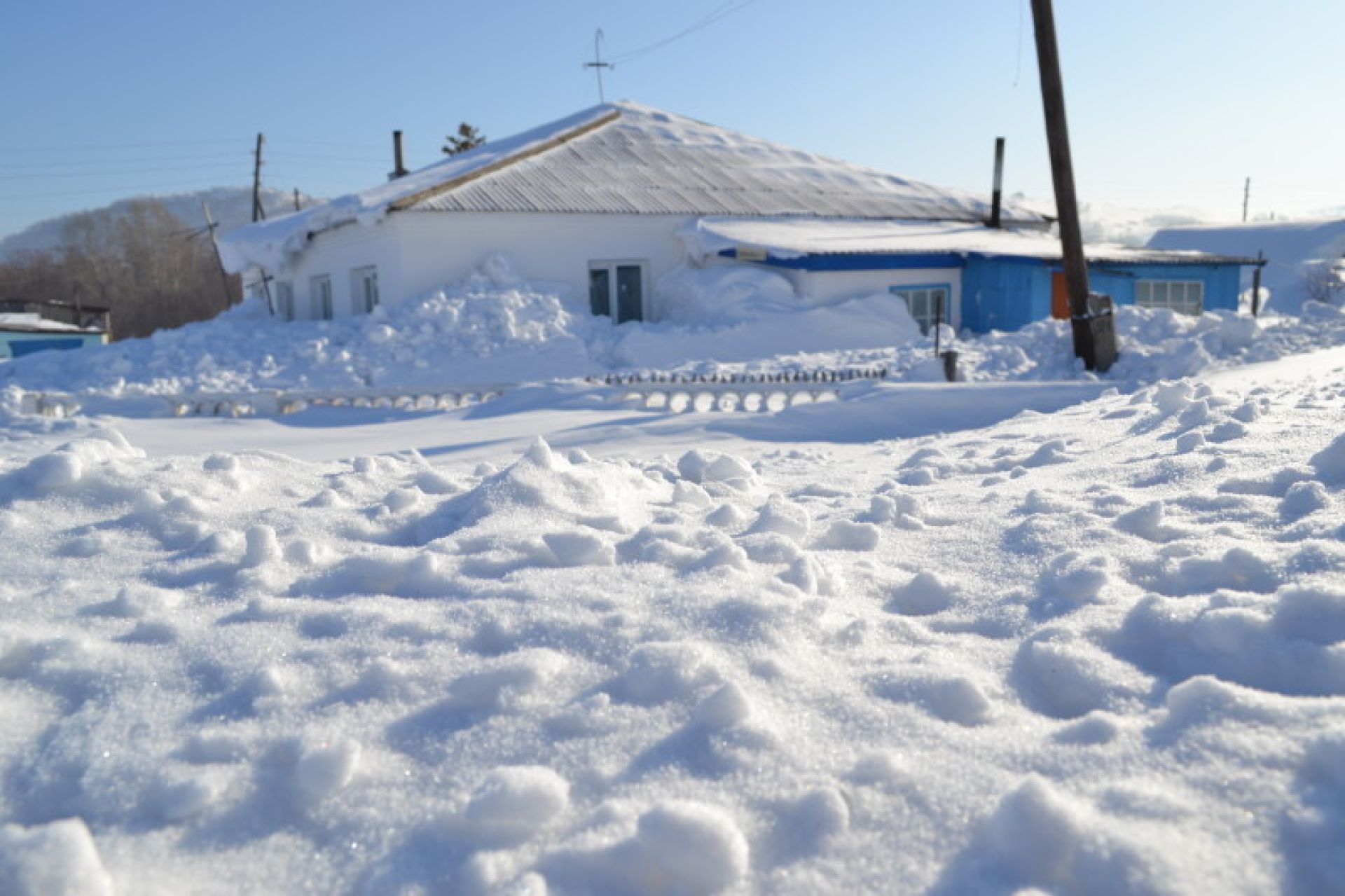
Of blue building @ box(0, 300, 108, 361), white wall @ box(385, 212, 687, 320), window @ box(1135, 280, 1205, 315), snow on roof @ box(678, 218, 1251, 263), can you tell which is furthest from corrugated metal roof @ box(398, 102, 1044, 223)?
blue building @ box(0, 300, 108, 361)

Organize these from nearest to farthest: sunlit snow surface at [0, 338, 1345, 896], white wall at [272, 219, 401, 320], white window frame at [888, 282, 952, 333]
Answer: sunlit snow surface at [0, 338, 1345, 896], white wall at [272, 219, 401, 320], white window frame at [888, 282, 952, 333]

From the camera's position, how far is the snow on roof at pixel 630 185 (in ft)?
56.2

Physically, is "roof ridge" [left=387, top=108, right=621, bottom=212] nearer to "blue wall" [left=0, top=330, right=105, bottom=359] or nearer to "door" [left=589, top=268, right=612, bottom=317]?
"door" [left=589, top=268, right=612, bottom=317]

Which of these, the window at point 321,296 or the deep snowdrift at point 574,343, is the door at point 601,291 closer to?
the deep snowdrift at point 574,343

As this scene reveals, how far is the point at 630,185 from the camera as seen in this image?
18.9m

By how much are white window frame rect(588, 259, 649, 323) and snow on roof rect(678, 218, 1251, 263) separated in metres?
1.05

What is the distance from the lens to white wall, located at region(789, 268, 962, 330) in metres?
17.5

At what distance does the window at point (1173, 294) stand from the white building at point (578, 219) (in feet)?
11.2

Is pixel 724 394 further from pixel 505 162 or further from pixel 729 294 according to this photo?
pixel 505 162

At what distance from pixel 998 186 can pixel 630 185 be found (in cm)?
887

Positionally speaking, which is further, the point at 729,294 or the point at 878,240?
the point at 878,240

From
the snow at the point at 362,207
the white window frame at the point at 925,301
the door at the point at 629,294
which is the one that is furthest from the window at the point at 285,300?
Answer: the white window frame at the point at 925,301

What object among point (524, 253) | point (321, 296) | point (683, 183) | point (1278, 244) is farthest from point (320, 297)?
point (1278, 244)

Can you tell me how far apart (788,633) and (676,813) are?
0.78 m
